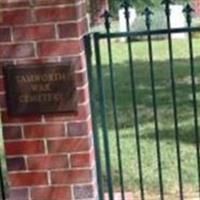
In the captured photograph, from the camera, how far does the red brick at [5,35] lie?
4.49 meters

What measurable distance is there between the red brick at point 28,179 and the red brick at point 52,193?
4 cm

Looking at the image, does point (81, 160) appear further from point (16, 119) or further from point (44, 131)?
Result: point (16, 119)

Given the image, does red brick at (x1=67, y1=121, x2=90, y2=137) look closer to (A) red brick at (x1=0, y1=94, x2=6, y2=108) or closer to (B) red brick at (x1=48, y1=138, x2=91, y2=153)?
(B) red brick at (x1=48, y1=138, x2=91, y2=153)

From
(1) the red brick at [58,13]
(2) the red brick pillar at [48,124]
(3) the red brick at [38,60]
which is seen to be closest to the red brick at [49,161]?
(2) the red brick pillar at [48,124]

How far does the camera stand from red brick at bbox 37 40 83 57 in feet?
14.6

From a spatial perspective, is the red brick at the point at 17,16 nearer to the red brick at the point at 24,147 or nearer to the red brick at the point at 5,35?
the red brick at the point at 5,35

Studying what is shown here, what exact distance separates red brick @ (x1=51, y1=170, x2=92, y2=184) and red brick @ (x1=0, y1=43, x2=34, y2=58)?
710 millimetres

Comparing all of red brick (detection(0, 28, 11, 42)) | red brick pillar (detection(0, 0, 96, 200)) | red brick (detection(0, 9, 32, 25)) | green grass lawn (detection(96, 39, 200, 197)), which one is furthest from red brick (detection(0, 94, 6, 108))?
green grass lawn (detection(96, 39, 200, 197))

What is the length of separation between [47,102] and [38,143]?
0.25 metres

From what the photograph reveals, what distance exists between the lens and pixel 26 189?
465 cm

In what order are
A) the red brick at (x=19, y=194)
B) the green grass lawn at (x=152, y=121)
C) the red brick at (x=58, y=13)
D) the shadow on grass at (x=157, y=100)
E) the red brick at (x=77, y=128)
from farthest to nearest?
the shadow on grass at (x=157, y=100) < the green grass lawn at (x=152, y=121) < the red brick at (x=19, y=194) < the red brick at (x=77, y=128) < the red brick at (x=58, y=13)

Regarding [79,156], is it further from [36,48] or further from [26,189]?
[36,48]

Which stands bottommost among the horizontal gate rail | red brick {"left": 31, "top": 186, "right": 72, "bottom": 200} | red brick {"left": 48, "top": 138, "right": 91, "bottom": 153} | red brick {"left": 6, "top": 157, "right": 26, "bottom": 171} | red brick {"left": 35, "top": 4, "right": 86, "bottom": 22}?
red brick {"left": 31, "top": 186, "right": 72, "bottom": 200}

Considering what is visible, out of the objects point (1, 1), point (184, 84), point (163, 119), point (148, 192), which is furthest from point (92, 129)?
point (184, 84)
